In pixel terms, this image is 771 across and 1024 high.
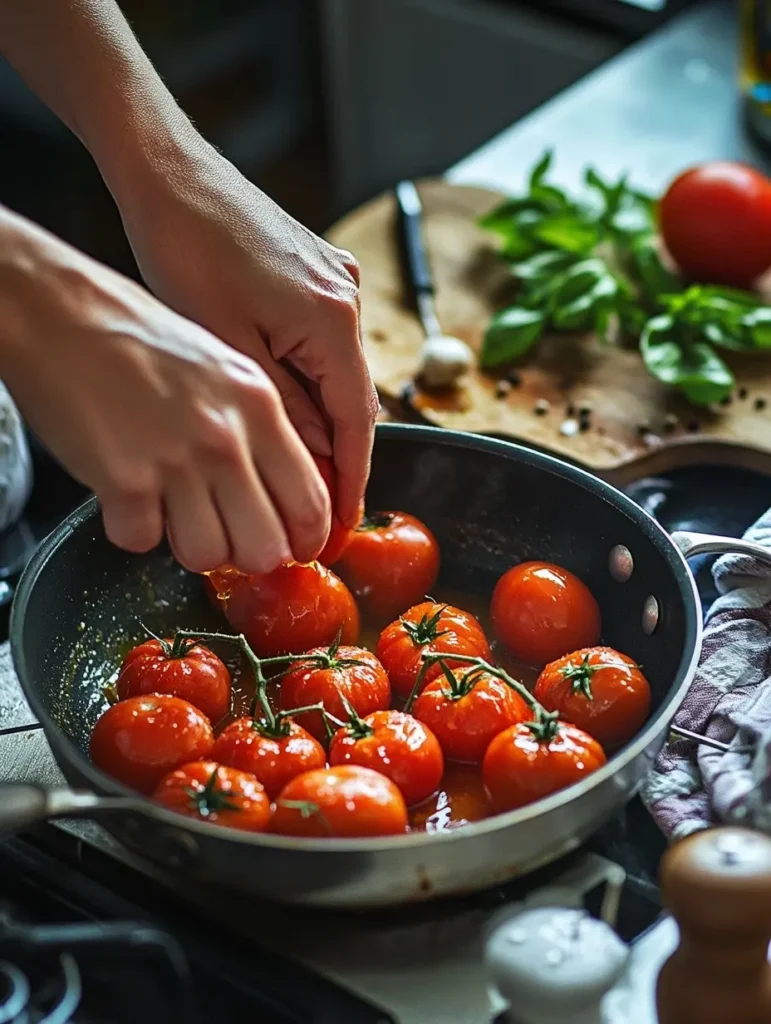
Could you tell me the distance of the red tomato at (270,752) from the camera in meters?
0.77

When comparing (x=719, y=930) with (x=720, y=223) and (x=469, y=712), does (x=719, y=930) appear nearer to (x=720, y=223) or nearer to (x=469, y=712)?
(x=469, y=712)

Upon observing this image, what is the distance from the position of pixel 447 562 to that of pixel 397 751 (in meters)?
0.31

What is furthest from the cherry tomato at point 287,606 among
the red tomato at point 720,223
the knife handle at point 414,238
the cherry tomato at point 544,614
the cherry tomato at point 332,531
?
the red tomato at point 720,223

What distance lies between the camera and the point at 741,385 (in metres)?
1.33

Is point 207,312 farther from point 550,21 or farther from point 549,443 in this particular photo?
point 550,21

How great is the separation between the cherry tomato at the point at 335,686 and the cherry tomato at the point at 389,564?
11 centimetres

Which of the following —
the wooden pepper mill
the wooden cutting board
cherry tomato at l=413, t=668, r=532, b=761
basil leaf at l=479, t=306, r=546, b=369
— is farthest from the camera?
basil leaf at l=479, t=306, r=546, b=369

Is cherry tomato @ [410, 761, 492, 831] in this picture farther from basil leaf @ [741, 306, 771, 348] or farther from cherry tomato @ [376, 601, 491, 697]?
basil leaf @ [741, 306, 771, 348]

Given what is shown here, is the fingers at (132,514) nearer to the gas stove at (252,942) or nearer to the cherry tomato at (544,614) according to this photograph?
the gas stove at (252,942)

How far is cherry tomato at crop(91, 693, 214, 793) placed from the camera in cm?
78

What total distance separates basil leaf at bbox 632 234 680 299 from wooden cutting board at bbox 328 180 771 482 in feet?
0.33

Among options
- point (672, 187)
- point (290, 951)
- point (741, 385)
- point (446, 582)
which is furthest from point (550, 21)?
point (290, 951)

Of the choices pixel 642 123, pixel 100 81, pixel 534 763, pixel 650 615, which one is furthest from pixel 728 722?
pixel 642 123

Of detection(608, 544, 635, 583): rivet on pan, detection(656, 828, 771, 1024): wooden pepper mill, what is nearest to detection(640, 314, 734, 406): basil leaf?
detection(608, 544, 635, 583): rivet on pan
